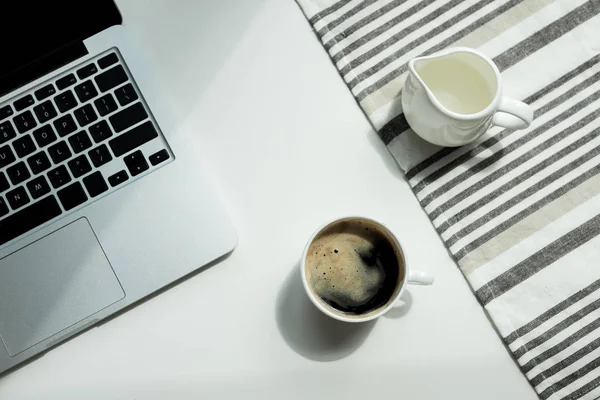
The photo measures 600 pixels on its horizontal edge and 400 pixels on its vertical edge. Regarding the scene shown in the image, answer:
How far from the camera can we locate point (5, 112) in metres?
0.55

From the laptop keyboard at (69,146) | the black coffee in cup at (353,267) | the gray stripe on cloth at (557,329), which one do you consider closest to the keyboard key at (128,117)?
the laptop keyboard at (69,146)

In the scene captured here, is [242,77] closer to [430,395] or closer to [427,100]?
[427,100]

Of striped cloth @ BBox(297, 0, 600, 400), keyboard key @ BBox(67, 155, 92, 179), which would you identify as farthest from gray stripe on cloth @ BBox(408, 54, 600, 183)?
keyboard key @ BBox(67, 155, 92, 179)

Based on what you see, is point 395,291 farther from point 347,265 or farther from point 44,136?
point 44,136

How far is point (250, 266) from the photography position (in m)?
0.57

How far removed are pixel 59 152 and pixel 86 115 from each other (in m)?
0.04

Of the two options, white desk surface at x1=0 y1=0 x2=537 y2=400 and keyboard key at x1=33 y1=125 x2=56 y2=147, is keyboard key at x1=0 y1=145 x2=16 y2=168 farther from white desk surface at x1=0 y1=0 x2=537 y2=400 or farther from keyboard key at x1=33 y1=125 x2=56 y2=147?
white desk surface at x1=0 y1=0 x2=537 y2=400

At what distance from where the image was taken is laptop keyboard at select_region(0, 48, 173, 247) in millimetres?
543

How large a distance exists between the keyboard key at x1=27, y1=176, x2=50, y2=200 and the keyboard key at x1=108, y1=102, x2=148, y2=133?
0.27ft

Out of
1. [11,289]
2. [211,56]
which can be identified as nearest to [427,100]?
[211,56]

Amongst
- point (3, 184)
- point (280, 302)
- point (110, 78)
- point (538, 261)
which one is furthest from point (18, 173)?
point (538, 261)

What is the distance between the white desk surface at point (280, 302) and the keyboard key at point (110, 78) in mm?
51

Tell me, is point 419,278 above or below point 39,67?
below

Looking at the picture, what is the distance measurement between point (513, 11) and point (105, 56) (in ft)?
1.34
